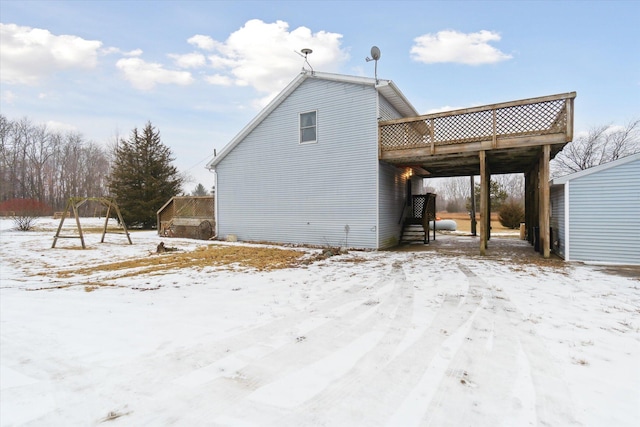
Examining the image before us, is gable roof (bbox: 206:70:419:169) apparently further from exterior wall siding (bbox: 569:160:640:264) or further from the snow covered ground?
the snow covered ground

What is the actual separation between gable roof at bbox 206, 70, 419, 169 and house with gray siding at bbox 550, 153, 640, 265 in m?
5.79

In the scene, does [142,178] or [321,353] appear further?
[142,178]

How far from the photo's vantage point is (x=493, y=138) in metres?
8.91

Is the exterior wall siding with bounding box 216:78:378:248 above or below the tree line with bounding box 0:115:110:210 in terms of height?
below

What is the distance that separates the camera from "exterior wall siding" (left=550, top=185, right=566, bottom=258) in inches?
341

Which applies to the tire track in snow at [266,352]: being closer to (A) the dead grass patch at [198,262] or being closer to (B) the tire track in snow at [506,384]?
(B) the tire track in snow at [506,384]

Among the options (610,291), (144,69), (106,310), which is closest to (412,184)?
(610,291)

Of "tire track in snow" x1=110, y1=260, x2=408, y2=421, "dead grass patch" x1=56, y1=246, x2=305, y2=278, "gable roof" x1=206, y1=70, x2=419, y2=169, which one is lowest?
"tire track in snow" x1=110, y1=260, x2=408, y2=421

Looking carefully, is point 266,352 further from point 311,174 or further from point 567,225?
point 311,174

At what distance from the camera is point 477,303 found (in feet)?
14.6

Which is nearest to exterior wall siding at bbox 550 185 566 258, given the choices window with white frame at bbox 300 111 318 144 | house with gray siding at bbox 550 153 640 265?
house with gray siding at bbox 550 153 640 265

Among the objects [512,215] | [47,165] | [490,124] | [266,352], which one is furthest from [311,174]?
[47,165]

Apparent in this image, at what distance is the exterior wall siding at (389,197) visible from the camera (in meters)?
10.9

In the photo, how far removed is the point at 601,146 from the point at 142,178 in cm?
3263
